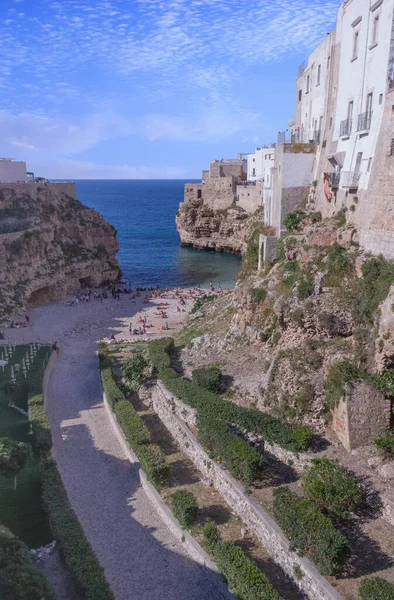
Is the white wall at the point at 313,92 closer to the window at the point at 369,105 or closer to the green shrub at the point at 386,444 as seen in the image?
the window at the point at 369,105

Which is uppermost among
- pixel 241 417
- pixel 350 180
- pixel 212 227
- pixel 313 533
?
pixel 350 180

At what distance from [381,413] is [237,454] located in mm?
5697

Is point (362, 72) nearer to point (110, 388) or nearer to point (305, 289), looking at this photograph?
point (305, 289)

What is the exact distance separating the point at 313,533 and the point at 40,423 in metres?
15.1

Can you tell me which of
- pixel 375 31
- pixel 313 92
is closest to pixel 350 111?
pixel 375 31

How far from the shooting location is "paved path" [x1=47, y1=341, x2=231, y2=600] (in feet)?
50.4

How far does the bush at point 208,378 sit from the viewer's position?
23328mm

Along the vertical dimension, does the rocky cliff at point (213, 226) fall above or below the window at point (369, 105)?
below

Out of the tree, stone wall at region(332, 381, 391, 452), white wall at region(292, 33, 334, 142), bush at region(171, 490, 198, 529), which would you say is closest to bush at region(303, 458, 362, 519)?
stone wall at region(332, 381, 391, 452)

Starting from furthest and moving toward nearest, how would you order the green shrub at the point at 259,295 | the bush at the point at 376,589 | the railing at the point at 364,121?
1. the green shrub at the point at 259,295
2. the railing at the point at 364,121
3. the bush at the point at 376,589

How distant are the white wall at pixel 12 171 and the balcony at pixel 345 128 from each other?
46958 mm

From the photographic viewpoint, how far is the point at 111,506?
19.0 m

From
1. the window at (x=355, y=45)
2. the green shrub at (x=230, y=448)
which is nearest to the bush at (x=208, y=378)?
the green shrub at (x=230, y=448)

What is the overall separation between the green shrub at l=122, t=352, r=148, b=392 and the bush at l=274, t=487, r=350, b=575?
42.7 ft
